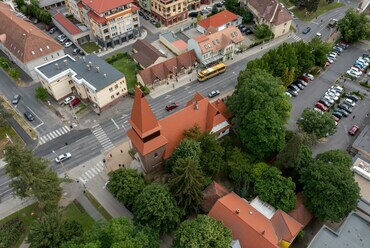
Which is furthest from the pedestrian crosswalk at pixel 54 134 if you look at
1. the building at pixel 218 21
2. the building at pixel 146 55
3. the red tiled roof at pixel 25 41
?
the building at pixel 218 21

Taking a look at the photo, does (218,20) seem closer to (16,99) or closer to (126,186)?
(16,99)

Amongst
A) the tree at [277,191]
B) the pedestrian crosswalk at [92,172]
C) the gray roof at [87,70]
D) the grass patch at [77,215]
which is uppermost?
the gray roof at [87,70]

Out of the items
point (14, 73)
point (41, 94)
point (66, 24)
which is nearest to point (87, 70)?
point (41, 94)

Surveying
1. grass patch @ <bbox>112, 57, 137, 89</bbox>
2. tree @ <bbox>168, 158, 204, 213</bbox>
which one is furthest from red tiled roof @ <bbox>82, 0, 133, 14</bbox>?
tree @ <bbox>168, 158, 204, 213</bbox>

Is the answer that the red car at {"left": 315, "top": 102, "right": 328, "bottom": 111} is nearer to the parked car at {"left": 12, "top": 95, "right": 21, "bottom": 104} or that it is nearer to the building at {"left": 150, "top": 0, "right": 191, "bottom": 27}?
the building at {"left": 150, "top": 0, "right": 191, "bottom": 27}

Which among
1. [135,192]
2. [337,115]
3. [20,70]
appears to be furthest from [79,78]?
[337,115]

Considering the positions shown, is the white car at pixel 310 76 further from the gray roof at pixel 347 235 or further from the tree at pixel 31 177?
the tree at pixel 31 177
